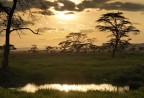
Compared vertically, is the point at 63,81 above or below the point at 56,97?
below

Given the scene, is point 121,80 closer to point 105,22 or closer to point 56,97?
point 56,97

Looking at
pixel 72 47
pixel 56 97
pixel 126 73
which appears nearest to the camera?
pixel 56 97

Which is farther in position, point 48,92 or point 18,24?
point 18,24

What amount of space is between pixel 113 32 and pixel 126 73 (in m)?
40.4

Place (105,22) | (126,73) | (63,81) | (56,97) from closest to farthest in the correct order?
(56,97)
(63,81)
(126,73)
(105,22)

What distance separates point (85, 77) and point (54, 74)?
4.59 metres

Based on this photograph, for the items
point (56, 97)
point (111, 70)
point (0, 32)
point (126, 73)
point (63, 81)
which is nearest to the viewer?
point (56, 97)

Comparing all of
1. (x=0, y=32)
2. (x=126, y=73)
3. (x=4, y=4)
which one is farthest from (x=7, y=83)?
(x=126, y=73)

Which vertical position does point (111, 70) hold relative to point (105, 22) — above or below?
below

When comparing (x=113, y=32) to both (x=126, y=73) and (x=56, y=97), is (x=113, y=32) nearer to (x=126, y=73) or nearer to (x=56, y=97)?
(x=126, y=73)

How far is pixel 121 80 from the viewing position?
42.5 m

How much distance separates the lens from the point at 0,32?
36.1 m

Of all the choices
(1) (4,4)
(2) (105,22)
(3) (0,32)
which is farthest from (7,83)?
(2) (105,22)

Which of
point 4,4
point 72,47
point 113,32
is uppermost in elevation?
point 4,4
